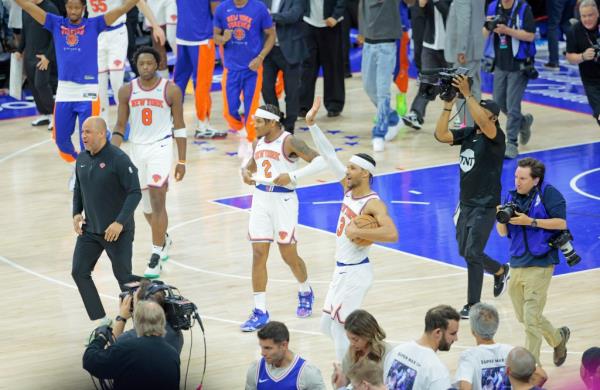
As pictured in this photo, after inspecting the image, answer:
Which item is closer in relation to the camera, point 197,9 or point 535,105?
point 197,9

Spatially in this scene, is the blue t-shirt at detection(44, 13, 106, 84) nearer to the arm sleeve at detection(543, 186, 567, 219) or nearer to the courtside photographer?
the courtside photographer

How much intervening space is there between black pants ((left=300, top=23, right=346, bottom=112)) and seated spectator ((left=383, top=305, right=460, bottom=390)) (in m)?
11.2

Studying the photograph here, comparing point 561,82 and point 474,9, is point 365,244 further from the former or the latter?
point 561,82

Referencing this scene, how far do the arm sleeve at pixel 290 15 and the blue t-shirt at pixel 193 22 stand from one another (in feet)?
3.15

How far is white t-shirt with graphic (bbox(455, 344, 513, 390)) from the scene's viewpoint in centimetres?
792

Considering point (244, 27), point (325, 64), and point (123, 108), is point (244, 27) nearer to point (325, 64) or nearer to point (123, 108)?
point (325, 64)

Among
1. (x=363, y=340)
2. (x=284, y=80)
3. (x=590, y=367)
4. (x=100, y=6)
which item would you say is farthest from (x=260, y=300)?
(x=100, y=6)

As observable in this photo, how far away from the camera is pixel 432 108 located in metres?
20.0

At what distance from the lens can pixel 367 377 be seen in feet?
22.3

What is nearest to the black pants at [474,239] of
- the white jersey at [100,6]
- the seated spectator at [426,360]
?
the seated spectator at [426,360]

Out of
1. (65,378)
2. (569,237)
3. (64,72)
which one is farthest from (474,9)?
(65,378)

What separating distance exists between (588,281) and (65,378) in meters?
4.98

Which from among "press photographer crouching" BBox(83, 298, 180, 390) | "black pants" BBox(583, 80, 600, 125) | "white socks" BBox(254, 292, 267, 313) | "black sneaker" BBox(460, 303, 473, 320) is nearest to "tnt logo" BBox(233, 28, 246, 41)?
"black pants" BBox(583, 80, 600, 125)

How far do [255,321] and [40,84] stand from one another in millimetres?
8323
